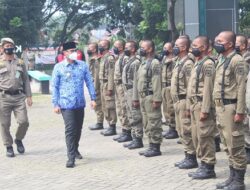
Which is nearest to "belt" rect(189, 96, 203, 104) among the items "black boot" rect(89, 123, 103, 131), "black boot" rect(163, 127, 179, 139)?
"black boot" rect(163, 127, 179, 139)

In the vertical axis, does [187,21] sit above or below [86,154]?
above

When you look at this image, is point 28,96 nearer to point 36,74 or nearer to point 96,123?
Answer: point 96,123

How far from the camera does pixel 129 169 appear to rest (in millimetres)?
8188

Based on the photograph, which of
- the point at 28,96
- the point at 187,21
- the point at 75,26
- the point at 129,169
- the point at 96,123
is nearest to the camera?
the point at 129,169

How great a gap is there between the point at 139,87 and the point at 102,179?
2.00 metres

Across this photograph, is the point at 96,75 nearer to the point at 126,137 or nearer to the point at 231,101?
the point at 126,137

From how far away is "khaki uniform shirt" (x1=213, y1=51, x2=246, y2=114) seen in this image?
6.43m

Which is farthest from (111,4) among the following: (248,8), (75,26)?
(248,8)

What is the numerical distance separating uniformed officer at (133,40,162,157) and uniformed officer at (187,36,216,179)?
1.37 meters

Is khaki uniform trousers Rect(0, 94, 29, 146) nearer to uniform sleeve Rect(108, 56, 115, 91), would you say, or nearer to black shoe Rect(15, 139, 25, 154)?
black shoe Rect(15, 139, 25, 154)

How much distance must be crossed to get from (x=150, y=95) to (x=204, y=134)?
193 centimetres

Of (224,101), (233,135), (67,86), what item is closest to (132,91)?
(67,86)

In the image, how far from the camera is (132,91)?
9773mm

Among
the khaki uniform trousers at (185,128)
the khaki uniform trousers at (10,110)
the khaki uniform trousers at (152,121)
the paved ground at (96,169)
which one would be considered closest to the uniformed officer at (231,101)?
the paved ground at (96,169)
